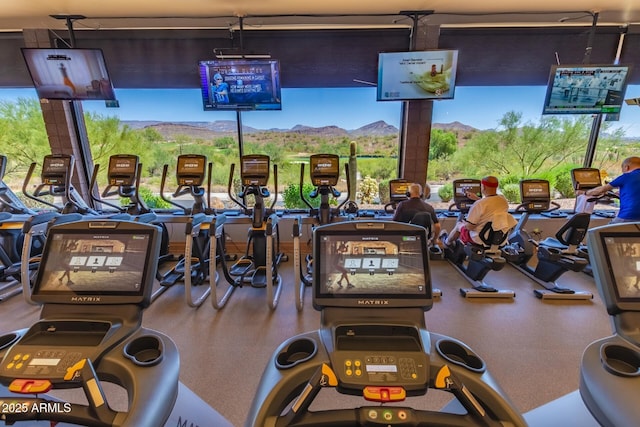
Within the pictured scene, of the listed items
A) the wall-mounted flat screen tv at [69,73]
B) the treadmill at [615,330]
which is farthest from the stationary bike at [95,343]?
the wall-mounted flat screen tv at [69,73]

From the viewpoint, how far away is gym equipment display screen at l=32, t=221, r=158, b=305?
4.02 ft

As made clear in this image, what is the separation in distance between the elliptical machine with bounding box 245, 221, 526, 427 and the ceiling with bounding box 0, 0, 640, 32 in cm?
369

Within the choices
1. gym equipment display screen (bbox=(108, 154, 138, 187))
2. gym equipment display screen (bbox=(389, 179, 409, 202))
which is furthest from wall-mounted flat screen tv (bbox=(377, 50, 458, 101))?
gym equipment display screen (bbox=(108, 154, 138, 187))

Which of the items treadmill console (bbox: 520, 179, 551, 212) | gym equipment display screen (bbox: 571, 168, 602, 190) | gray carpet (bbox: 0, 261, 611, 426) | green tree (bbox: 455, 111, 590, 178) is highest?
green tree (bbox: 455, 111, 590, 178)

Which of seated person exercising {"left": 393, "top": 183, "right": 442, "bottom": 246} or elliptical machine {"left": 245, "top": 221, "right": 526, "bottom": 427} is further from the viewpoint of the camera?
seated person exercising {"left": 393, "top": 183, "right": 442, "bottom": 246}

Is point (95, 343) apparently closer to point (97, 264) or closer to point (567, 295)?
point (97, 264)

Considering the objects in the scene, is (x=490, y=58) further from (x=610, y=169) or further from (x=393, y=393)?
(x=393, y=393)

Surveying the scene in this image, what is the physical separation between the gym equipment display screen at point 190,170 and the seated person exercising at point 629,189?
18.2 ft

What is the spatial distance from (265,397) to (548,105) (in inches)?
205

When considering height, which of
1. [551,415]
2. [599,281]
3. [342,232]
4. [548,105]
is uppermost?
[548,105]

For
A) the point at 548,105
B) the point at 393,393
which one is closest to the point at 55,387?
the point at 393,393

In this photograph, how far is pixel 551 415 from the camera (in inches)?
61.4

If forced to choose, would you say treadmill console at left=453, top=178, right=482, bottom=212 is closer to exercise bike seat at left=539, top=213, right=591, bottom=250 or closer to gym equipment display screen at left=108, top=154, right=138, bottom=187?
exercise bike seat at left=539, top=213, right=591, bottom=250

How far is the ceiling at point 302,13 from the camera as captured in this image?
3.63 metres
